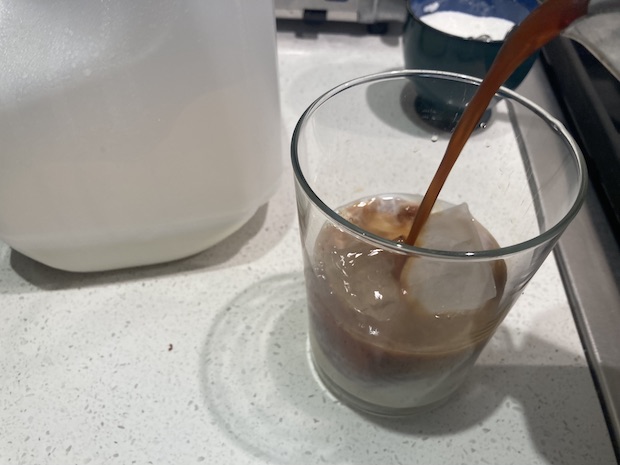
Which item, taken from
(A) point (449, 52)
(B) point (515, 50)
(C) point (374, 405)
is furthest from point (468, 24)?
(C) point (374, 405)

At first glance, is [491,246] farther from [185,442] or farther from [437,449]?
[185,442]

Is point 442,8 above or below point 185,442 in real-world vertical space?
above

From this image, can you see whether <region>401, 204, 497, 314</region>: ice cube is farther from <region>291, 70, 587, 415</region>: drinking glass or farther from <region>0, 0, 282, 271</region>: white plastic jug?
<region>0, 0, 282, 271</region>: white plastic jug

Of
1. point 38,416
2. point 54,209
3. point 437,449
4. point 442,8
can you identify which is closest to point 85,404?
point 38,416

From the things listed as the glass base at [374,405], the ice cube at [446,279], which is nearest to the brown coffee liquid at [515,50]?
the ice cube at [446,279]

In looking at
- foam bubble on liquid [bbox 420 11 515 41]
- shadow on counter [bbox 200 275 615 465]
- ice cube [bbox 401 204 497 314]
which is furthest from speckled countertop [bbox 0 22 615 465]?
foam bubble on liquid [bbox 420 11 515 41]

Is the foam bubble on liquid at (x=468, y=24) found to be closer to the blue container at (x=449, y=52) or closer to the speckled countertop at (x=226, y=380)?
the blue container at (x=449, y=52)
